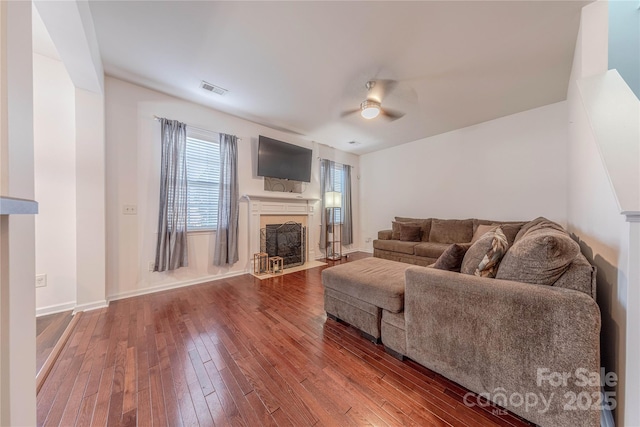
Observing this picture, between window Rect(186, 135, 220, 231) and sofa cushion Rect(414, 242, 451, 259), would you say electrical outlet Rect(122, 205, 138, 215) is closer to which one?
window Rect(186, 135, 220, 231)

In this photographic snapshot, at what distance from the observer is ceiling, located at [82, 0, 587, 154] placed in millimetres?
1728

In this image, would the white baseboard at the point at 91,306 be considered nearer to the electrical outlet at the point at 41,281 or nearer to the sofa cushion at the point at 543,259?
the electrical outlet at the point at 41,281

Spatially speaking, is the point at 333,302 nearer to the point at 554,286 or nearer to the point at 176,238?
the point at 554,286

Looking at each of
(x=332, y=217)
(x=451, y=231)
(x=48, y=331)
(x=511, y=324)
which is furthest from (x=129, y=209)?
(x=451, y=231)

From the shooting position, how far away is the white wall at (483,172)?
3211 mm

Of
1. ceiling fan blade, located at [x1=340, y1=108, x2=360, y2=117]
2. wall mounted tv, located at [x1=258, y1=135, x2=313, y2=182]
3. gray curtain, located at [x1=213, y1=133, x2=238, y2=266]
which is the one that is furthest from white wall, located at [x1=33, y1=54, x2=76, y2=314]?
ceiling fan blade, located at [x1=340, y1=108, x2=360, y2=117]

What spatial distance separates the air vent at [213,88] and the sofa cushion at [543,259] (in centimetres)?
336

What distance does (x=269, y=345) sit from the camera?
175cm

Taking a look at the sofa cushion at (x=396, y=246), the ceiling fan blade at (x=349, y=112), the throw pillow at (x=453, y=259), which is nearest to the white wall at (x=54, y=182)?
the ceiling fan blade at (x=349, y=112)

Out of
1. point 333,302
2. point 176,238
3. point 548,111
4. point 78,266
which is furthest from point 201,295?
point 548,111

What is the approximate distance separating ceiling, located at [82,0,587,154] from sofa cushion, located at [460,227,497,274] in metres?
1.79

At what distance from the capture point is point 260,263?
3719 millimetres

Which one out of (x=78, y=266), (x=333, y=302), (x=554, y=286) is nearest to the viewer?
(x=554, y=286)

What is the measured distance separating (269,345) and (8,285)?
1.52 meters
